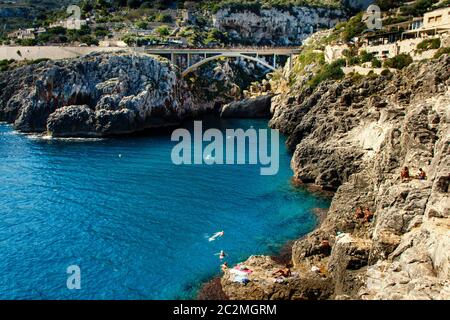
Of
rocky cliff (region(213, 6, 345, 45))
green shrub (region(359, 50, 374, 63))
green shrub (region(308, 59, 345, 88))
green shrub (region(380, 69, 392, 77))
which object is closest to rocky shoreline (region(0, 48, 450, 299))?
green shrub (region(380, 69, 392, 77))

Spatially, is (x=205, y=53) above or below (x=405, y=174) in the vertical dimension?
above

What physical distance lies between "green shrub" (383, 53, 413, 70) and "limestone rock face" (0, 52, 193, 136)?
1521 inches

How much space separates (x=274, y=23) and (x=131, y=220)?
102970mm

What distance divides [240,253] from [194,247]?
11.3 feet

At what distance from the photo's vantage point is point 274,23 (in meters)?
132

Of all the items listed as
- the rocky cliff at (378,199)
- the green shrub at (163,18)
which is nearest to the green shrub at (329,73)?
the rocky cliff at (378,199)

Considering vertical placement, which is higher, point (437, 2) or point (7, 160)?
point (437, 2)

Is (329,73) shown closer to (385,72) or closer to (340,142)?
(385,72)

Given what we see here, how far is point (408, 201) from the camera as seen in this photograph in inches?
1137

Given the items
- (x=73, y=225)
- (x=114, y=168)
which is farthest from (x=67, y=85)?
(x=73, y=225)

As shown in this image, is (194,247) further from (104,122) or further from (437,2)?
(437,2)

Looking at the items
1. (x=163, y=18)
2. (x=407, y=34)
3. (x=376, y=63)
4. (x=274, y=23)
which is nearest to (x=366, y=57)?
(x=376, y=63)
